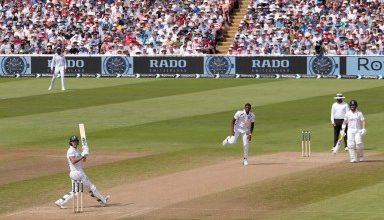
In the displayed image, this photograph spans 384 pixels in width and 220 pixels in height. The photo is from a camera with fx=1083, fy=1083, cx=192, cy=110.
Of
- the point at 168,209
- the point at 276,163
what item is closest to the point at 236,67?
the point at 276,163

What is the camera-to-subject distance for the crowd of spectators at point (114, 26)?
6419 centimetres

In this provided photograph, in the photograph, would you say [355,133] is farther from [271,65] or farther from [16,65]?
[16,65]

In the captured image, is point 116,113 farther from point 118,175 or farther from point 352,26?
point 352,26

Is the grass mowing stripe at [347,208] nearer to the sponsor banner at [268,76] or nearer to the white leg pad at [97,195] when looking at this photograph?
the white leg pad at [97,195]

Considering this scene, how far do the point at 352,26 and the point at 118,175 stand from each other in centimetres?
Answer: 3474

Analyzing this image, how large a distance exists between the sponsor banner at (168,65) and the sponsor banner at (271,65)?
7.88ft

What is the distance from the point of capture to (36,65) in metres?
64.2

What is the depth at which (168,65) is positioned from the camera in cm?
6219

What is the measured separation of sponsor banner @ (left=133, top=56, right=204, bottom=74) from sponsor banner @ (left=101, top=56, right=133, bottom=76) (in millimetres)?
356

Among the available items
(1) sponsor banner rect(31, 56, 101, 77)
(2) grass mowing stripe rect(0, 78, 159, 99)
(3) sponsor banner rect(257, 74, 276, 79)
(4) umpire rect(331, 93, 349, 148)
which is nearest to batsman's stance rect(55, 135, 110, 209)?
(4) umpire rect(331, 93, 349, 148)

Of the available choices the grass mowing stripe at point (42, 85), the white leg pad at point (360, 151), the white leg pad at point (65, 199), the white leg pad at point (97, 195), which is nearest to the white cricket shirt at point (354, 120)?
the white leg pad at point (360, 151)

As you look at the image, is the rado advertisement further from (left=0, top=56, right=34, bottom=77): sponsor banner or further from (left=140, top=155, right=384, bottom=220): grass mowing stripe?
(left=140, top=155, right=384, bottom=220): grass mowing stripe

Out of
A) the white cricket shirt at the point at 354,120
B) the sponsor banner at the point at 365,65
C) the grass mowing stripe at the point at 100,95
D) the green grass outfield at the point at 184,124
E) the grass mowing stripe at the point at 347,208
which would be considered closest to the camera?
the grass mowing stripe at the point at 347,208

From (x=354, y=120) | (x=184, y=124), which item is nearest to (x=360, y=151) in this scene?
(x=354, y=120)
